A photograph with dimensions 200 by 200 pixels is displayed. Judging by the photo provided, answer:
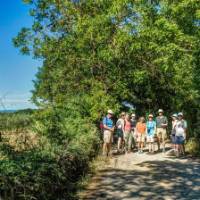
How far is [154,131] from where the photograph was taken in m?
21.7

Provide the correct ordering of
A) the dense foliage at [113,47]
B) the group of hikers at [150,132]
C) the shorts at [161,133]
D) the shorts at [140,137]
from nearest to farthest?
1. the group of hikers at [150,132]
2. the shorts at [161,133]
3. the shorts at [140,137]
4. the dense foliage at [113,47]

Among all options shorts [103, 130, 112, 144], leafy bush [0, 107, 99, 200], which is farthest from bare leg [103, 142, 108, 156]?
leafy bush [0, 107, 99, 200]

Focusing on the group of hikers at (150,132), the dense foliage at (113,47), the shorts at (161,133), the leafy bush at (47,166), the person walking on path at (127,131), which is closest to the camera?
the leafy bush at (47,166)

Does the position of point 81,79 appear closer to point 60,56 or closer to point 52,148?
point 60,56

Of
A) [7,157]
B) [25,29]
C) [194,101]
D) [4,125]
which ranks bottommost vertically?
[7,157]

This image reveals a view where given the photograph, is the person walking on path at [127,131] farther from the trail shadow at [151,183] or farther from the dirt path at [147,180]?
the trail shadow at [151,183]

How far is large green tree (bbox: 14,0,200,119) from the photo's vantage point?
2539 centimetres

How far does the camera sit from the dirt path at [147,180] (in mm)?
11352

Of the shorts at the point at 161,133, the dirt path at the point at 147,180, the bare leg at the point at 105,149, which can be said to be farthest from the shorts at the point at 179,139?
the bare leg at the point at 105,149

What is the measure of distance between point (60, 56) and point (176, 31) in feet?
21.2

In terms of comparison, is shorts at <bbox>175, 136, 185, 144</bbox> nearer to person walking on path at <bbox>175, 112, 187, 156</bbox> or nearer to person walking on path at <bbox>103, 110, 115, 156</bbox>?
person walking on path at <bbox>175, 112, 187, 156</bbox>

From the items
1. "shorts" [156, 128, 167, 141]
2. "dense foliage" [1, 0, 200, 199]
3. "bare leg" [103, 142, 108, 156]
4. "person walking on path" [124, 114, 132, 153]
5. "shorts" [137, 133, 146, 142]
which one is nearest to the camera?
"bare leg" [103, 142, 108, 156]

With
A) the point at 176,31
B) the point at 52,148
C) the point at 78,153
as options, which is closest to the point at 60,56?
the point at 176,31

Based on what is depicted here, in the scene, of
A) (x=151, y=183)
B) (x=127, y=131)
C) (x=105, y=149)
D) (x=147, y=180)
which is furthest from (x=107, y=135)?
(x=151, y=183)
